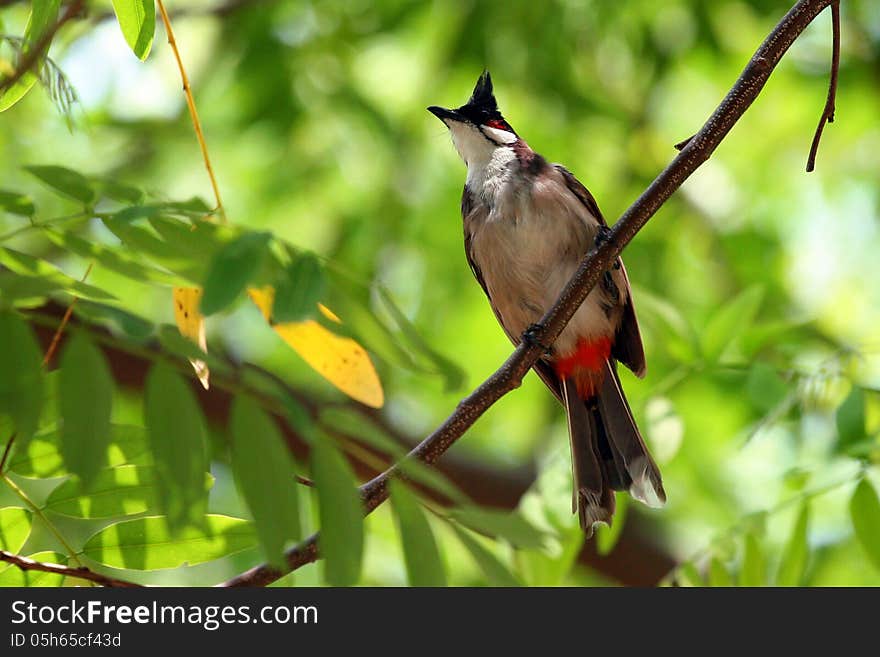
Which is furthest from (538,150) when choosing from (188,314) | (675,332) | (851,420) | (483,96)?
(188,314)

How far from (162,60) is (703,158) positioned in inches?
182

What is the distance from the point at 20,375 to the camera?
5.42 feet

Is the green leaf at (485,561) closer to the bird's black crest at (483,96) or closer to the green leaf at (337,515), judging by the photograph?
the green leaf at (337,515)

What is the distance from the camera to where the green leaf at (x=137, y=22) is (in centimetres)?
225

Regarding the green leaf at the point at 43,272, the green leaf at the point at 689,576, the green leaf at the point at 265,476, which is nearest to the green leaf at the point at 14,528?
the green leaf at the point at 43,272

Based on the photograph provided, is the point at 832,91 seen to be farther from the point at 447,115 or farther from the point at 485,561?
the point at 447,115

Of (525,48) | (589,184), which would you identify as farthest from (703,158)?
(589,184)

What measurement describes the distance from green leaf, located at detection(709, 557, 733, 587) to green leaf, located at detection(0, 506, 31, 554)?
77.8 inches

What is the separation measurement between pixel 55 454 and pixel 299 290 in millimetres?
745

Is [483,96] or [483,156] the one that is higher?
[483,96]

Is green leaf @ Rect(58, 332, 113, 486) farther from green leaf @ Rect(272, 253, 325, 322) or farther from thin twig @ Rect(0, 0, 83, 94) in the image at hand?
thin twig @ Rect(0, 0, 83, 94)

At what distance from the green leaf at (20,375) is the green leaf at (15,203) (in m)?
0.37

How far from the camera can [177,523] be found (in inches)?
64.6

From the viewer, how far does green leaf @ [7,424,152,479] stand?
216 centimetres
